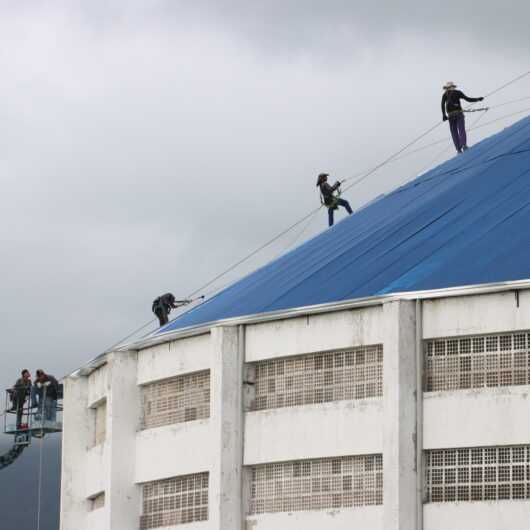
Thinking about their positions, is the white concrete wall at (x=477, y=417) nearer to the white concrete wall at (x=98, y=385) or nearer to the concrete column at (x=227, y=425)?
the concrete column at (x=227, y=425)

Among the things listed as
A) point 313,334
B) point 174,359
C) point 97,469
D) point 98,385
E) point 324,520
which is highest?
point 313,334

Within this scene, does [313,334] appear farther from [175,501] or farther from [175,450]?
[175,501]

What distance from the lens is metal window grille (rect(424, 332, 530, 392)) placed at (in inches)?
1463

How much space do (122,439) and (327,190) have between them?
1368cm

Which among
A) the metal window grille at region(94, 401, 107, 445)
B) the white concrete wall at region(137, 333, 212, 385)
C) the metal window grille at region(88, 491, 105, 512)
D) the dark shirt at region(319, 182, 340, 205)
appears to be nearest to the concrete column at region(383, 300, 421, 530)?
the white concrete wall at region(137, 333, 212, 385)

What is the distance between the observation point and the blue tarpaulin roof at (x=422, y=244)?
39.8 metres

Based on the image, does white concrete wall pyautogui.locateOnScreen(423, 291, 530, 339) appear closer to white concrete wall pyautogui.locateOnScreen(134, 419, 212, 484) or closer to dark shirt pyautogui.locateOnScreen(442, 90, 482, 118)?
white concrete wall pyautogui.locateOnScreen(134, 419, 212, 484)

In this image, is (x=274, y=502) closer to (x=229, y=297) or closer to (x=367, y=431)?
(x=367, y=431)

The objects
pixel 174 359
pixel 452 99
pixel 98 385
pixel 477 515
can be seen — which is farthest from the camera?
pixel 452 99

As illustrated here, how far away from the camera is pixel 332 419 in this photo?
38.8 m

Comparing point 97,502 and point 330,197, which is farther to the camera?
point 330,197

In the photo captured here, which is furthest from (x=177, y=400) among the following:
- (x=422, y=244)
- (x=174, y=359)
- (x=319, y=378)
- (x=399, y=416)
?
(x=422, y=244)

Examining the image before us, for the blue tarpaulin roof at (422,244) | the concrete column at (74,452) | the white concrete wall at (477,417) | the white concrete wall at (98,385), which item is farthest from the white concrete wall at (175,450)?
the white concrete wall at (477,417)

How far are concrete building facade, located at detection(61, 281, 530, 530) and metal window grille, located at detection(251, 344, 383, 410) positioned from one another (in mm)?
32
